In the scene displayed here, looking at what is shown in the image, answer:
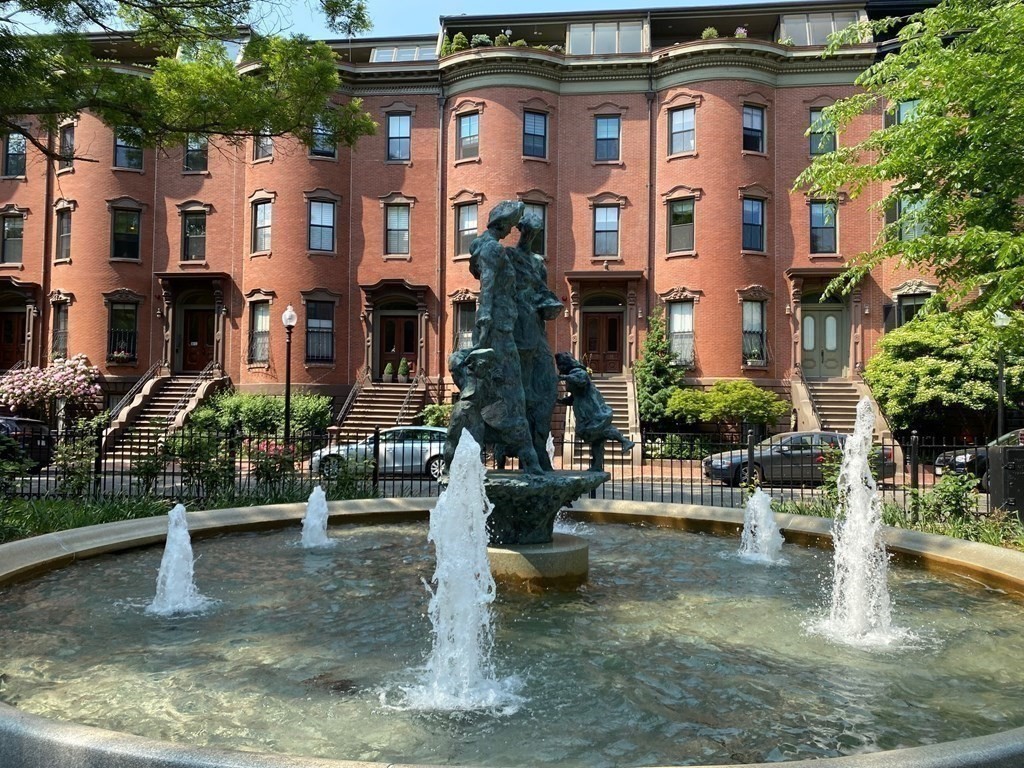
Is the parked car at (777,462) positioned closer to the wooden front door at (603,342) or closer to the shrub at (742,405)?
the shrub at (742,405)

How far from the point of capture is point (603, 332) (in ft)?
96.8

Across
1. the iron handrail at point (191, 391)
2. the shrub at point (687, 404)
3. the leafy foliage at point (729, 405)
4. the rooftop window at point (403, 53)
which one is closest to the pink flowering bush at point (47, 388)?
the iron handrail at point (191, 391)

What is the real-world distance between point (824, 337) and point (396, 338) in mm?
16532

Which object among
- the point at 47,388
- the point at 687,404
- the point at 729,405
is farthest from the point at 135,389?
the point at 729,405

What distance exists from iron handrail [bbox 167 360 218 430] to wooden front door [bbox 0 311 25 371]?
8.73m

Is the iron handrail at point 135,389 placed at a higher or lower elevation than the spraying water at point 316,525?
higher

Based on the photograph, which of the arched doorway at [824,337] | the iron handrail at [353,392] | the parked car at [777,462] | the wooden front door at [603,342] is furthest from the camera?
the wooden front door at [603,342]

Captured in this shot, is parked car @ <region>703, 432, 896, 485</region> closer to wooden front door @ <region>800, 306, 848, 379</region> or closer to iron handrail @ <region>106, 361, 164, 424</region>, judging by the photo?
wooden front door @ <region>800, 306, 848, 379</region>

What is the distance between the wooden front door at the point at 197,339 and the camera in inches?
1225

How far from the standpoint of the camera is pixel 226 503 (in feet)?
38.8

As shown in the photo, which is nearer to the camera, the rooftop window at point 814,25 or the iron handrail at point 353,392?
the iron handrail at point 353,392

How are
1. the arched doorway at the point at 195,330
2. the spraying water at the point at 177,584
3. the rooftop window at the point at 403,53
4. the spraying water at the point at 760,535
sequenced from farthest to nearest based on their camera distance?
the rooftop window at the point at 403,53 → the arched doorway at the point at 195,330 → the spraying water at the point at 760,535 → the spraying water at the point at 177,584

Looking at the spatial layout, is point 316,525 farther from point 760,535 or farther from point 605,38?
point 605,38

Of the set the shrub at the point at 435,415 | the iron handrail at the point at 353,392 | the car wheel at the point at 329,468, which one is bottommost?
the car wheel at the point at 329,468
